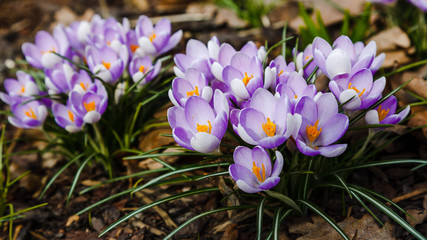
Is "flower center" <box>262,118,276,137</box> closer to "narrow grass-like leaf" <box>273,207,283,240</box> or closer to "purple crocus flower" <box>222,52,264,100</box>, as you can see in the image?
"purple crocus flower" <box>222,52,264,100</box>

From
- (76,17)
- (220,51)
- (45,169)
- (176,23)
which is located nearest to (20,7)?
(76,17)

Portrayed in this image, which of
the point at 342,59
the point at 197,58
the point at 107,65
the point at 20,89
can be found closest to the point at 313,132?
the point at 342,59

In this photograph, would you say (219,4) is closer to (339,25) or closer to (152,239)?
(339,25)

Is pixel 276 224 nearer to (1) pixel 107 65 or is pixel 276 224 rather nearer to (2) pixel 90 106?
(2) pixel 90 106

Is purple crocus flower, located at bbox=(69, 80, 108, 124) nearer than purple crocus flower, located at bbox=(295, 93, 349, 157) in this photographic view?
No

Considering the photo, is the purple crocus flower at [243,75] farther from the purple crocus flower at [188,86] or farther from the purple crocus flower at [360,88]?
the purple crocus flower at [360,88]

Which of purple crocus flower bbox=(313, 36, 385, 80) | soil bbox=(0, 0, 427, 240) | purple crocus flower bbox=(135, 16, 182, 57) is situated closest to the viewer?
purple crocus flower bbox=(313, 36, 385, 80)

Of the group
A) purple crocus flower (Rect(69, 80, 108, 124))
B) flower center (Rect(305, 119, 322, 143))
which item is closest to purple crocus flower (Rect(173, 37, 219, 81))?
purple crocus flower (Rect(69, 80, 108, 124))
